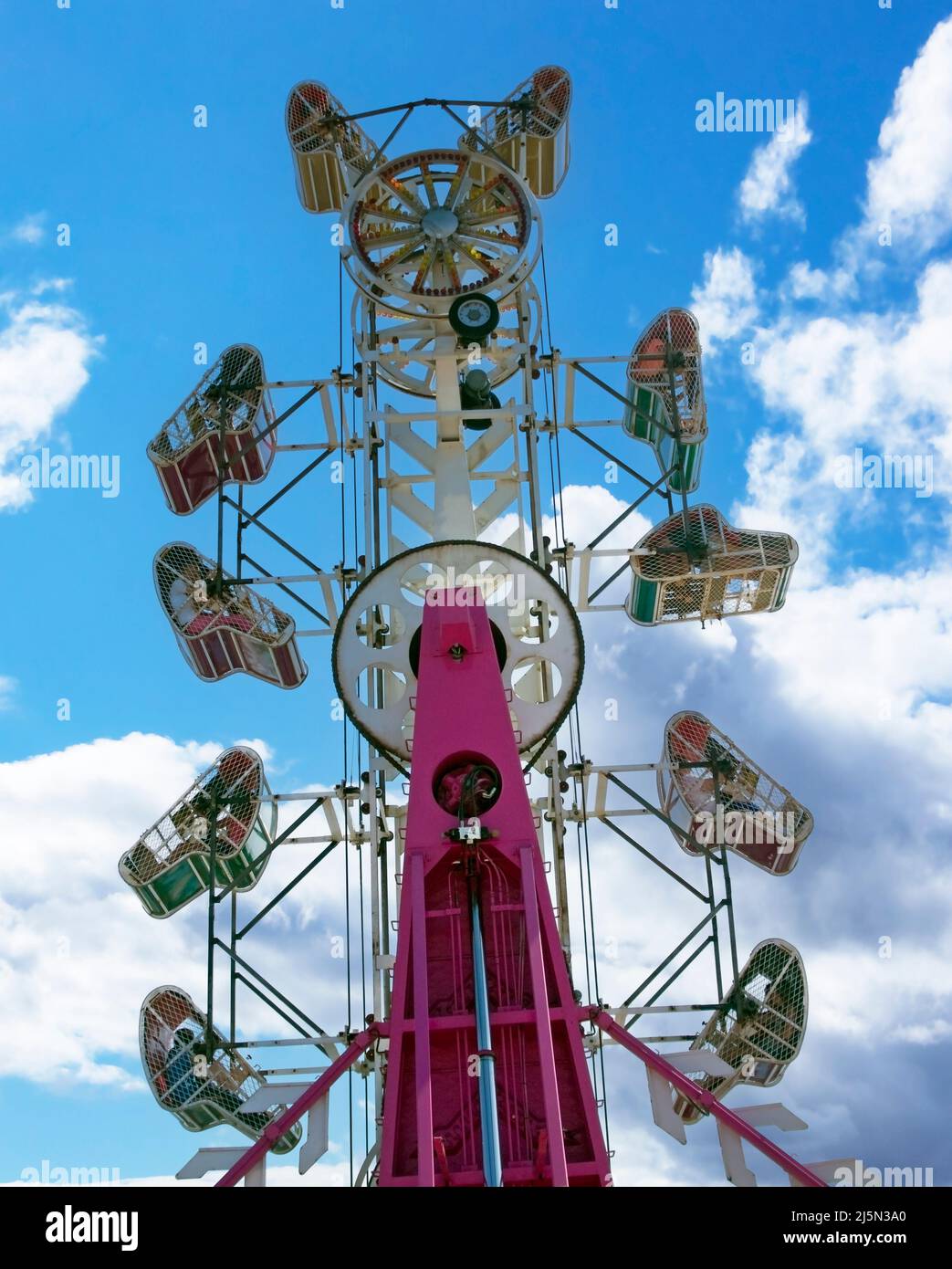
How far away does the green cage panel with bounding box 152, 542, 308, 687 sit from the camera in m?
24.5

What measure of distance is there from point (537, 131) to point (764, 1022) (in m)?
18.2

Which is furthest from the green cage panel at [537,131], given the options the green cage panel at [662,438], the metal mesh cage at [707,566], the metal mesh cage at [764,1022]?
the metal mesh cage at [764,1022]

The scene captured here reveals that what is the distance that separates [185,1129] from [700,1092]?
36.7ft

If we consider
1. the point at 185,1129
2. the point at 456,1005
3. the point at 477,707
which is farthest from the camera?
the point at 185,1129

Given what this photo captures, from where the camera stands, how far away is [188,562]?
81.9ft

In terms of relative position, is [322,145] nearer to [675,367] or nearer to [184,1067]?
[675,367]

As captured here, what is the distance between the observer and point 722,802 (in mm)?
23859

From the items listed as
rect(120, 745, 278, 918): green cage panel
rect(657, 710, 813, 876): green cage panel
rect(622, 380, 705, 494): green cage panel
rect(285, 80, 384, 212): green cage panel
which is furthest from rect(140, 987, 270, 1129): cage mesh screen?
rect(285, 80, 384, 212): green cage panel

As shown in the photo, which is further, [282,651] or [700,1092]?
[282,651]

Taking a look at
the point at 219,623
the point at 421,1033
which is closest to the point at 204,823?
the point at 219,623
